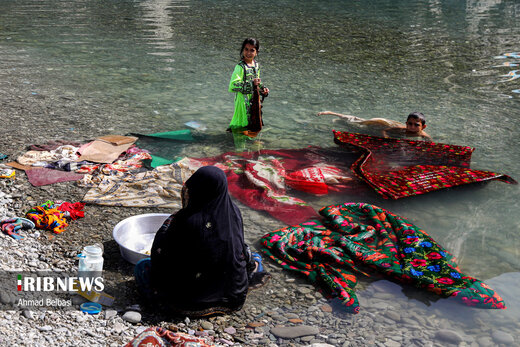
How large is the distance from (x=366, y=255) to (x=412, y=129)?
11.3ft

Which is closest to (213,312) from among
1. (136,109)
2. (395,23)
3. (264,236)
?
(264,236)

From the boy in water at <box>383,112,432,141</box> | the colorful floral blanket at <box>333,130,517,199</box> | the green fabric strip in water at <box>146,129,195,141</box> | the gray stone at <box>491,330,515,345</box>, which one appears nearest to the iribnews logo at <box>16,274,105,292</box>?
the gray stone at <box>491,330,515,345</box>

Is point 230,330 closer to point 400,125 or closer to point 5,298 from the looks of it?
point 5,298

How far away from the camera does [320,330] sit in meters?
3.68

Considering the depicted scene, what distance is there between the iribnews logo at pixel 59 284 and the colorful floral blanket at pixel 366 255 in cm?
156

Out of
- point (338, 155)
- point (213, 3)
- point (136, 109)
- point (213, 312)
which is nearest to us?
point (213, 312)

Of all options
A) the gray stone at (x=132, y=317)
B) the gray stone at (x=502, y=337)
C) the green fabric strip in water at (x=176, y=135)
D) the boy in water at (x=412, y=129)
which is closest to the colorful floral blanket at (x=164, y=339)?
the gray stone at (x=132, y=317)

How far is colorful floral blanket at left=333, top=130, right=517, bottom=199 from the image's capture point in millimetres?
5797

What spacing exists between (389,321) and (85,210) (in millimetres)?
3150

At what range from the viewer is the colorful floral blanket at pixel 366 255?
4.07 meters

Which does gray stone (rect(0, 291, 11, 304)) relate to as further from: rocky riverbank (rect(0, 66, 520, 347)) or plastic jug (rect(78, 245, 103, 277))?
plastic jug (rect(78, 245, 103, 277))

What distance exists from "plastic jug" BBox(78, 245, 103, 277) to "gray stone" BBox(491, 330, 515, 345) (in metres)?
3.05

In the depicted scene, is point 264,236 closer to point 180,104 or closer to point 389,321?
point 389,321

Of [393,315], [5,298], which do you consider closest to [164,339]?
[5,298]
